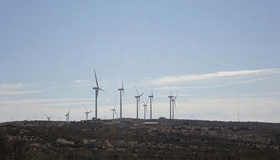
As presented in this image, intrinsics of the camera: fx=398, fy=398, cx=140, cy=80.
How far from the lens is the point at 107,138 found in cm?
6056

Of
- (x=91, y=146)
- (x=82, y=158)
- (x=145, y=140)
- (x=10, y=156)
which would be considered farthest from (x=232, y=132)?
(x=10, y=156)

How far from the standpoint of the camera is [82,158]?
38.4 meters

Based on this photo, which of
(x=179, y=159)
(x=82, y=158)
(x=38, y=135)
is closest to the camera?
(x=82, y=158)

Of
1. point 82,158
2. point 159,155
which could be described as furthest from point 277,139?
point 82,158

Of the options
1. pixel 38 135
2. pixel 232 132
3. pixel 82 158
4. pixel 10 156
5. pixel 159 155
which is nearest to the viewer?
pixel 10 156

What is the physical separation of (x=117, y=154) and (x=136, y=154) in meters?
3.14

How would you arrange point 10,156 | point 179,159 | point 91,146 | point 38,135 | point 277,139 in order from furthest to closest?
point 277,139
point 38,135
point 91,146
point 179,159
point 10,156

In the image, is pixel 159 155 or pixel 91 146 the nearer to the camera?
pixel 159 155

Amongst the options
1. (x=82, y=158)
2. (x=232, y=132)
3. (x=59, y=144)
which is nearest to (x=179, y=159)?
(x=82, y=158)

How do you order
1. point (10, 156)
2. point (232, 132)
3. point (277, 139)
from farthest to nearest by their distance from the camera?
point (232, 132) < point (277, 139) < point (10, 156)

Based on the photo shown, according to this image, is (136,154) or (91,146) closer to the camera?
(136,154)

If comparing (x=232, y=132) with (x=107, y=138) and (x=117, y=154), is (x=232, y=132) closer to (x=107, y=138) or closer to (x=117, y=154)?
(x=107, y=138)

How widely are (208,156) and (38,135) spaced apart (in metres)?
26.5

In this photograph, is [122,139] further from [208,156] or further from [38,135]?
[208,156]
